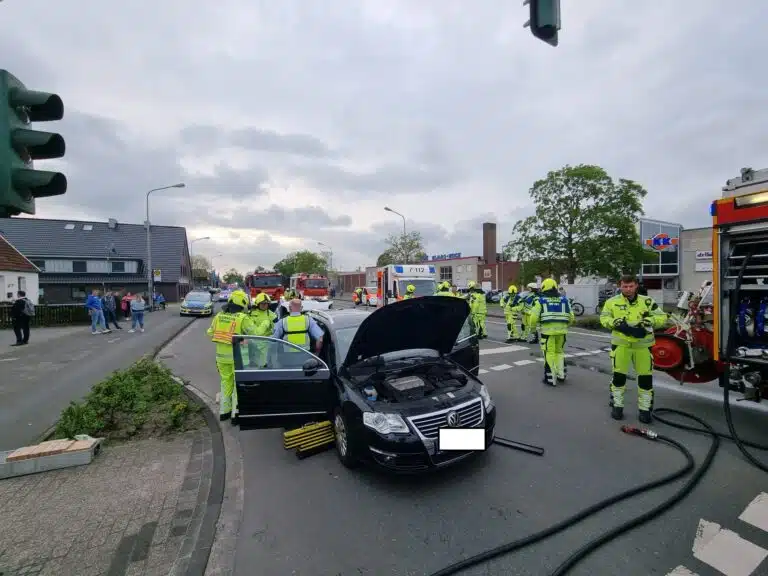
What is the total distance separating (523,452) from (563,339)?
3.27 m

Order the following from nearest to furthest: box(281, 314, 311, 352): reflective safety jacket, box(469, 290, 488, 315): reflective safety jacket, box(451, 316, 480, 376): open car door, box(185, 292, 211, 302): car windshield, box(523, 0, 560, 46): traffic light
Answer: box(523, 0, 560, 46): traffic light < box(281, 314, 311, 352): reflective safety jacket < box(451, 316, 480, 376): open car door < box(469, 290, 488, 315): reflective safety jacket < box(185, 292, 211, 302): car windshield

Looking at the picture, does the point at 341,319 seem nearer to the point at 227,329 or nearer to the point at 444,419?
the point at 227,329

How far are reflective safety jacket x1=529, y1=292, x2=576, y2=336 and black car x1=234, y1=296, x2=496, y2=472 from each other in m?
2.66

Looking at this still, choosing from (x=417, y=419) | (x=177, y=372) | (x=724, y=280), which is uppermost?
(x=724, y=280)

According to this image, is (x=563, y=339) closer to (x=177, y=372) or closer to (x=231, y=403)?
(x=231, y=403)

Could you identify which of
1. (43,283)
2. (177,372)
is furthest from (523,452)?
(43,283)

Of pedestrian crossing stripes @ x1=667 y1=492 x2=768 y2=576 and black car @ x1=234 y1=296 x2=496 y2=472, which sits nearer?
pedestrian crossing stripes @ x1=667 y1=492 x2=768 y2=576

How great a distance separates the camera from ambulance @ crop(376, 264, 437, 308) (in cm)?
1600

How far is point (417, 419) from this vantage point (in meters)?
3.51

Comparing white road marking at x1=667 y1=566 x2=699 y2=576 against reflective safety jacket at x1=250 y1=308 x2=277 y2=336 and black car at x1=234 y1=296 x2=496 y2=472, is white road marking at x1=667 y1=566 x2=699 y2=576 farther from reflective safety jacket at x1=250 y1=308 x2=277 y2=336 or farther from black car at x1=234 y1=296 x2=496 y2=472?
reflective safety jacket at x1=250 y1=308 x2=277 y2=336

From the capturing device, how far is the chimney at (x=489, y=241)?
53.7 m

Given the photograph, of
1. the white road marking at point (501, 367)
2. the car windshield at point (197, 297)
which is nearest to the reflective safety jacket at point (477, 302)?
the white road marking at point (501, 367)

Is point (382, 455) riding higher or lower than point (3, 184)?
lower

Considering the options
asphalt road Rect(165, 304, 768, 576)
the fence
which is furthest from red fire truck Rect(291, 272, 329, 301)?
asphalt road Rect(165, 304, 768, 576)
